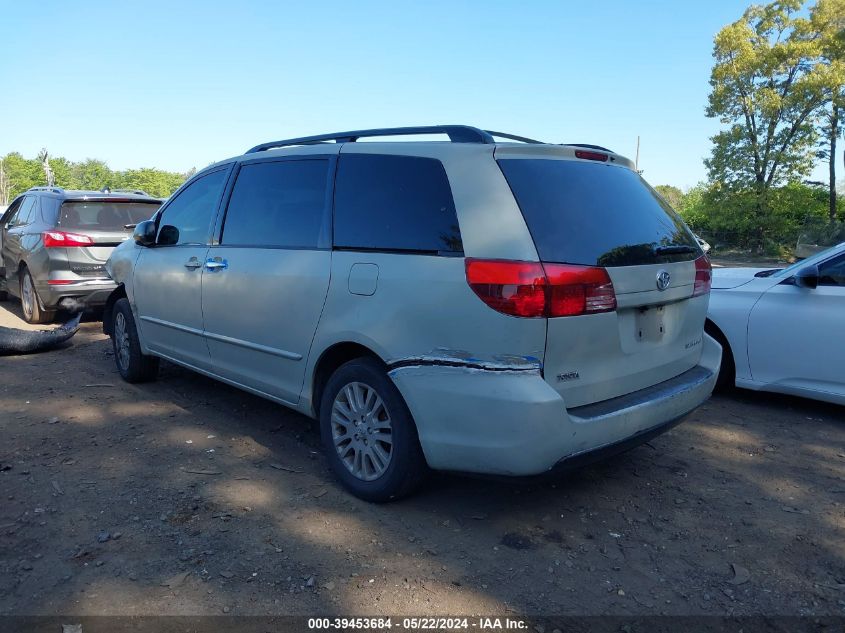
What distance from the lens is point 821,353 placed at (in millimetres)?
4738

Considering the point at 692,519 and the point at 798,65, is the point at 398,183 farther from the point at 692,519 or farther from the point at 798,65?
the point at 798,65

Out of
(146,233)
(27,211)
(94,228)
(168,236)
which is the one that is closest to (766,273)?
(168,236)

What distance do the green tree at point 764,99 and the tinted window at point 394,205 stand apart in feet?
109

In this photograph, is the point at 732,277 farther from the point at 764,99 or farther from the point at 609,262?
the point at 764,99

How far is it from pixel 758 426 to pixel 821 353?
0.69m

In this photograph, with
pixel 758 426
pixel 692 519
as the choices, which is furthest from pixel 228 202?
pixel 758 426

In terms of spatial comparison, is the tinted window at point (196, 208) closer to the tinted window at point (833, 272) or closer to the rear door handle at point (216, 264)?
the rear door handle at point (216, 264)

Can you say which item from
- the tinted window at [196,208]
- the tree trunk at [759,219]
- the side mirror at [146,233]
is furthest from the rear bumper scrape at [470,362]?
the tree trunk at [759,219]

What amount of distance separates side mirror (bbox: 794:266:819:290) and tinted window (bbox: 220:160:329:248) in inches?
140

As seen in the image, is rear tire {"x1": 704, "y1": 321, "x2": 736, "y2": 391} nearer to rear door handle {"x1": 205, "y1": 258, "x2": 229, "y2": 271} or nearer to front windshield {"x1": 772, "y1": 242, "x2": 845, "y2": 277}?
front windshield {"x1": 772, "y1": 242, "x2": 845, "y2": 277}

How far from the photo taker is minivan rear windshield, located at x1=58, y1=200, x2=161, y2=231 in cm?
785

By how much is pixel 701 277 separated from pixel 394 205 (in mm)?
1775

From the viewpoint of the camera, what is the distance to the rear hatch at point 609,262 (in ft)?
9.46

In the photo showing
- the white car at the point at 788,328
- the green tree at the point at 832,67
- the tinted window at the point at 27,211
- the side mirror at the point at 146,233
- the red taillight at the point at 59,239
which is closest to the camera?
the white car at the point at 788,328
